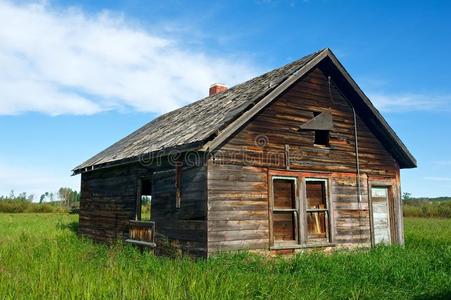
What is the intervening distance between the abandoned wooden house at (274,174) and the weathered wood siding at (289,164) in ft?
0.10

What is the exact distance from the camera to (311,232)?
38.8 ft

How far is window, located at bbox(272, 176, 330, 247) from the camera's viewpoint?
1100 centimetres

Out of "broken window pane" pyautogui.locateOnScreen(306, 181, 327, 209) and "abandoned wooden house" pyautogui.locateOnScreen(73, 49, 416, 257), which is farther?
"broken window pane" pyautogui.locateOnScreen(306, 181, 327, 209)

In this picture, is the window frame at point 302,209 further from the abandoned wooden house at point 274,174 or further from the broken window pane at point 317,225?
the broken window pane at point 317,225

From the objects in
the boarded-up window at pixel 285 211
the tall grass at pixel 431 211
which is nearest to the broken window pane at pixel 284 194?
the boarded-up window at pixel 285 211

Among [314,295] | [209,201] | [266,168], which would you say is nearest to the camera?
[314,295]

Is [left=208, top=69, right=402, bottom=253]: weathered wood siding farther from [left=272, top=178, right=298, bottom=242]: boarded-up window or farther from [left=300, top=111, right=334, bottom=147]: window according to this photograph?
[left=272, top=178, right=298, bottom=242]: boarded-up window

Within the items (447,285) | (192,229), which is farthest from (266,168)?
(447,285)

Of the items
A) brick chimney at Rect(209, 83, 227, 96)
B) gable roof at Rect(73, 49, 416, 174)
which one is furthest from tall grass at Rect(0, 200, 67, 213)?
gable roof at Rect(73, 49, 416, 174)

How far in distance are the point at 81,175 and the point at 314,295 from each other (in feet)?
43.6

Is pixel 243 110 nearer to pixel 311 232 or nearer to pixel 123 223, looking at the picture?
pixel 311 232

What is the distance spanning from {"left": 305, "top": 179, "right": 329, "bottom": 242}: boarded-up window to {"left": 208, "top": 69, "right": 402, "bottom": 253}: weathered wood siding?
29cm

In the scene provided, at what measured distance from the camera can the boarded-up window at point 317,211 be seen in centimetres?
1180

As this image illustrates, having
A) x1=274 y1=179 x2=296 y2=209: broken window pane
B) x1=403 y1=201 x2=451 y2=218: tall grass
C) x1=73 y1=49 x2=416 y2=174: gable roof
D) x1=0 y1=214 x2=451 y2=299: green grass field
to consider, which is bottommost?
x1=0 y1=214 x2=451 y2=299: green grass field
